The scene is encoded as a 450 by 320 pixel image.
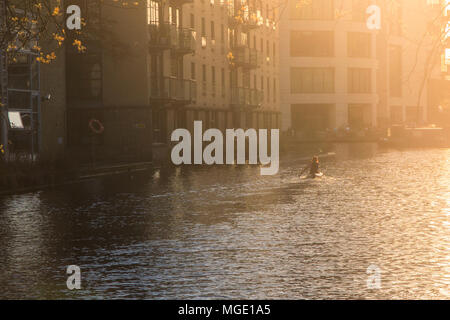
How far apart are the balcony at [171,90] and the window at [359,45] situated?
44968mm

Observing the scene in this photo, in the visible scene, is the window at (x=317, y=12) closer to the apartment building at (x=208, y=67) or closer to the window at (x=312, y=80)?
the window at (x=312, y=80)

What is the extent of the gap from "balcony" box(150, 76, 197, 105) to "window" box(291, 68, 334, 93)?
41.2 m

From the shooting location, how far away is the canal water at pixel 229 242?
8.34 meters

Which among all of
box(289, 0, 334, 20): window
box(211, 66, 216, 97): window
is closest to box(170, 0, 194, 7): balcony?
box(211, 66, 216, 97): window

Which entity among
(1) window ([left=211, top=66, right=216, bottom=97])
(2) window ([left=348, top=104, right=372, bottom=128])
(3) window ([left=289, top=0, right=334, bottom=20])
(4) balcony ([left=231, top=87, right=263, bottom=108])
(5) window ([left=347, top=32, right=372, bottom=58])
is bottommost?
(2) window ([left=348, top=104, right=372, bottom=128])

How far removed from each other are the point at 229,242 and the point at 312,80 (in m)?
80.0

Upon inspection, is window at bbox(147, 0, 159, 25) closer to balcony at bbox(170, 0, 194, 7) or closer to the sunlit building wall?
balcony at bbox(170, 0, 194, 7)

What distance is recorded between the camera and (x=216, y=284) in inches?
333

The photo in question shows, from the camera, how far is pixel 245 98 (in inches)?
2483

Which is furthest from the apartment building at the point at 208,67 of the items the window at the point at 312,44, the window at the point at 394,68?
the window at the point at 394,68

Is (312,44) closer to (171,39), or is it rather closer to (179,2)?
(179,2)

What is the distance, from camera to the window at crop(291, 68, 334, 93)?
296 feet

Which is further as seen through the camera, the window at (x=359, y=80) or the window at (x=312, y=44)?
the window at (x=359, y=80)
